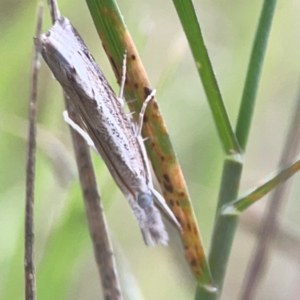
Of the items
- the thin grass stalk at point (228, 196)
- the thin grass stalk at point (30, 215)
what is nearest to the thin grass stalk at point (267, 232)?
the thin grass stalk at point (228, 196)

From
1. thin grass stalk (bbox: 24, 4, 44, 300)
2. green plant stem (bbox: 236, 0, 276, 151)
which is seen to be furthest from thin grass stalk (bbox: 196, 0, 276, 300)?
thin grass stalk (bbox: 24, 4, 44, 300)

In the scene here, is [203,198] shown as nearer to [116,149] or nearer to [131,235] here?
[131,235]

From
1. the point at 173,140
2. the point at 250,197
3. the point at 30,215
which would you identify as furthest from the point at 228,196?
the point at 173,140

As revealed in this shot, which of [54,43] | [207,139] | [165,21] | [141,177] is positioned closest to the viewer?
[54,43]

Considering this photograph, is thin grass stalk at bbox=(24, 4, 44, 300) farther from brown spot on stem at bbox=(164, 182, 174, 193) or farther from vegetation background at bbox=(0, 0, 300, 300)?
vegetation background at bbox=(0, 0, 300, 300)

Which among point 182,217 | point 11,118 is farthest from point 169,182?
point 11,118

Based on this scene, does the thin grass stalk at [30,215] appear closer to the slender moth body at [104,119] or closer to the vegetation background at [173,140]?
the slender moth body at [104,119]
